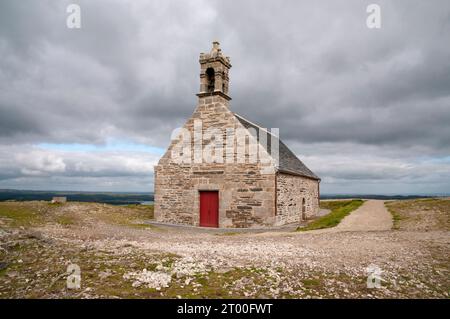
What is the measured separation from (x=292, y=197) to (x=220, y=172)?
545 cm

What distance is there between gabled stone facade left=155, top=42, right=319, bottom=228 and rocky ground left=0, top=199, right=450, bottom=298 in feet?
17.2

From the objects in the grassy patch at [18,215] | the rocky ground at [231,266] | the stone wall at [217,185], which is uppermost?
the stone wall at [217,185]

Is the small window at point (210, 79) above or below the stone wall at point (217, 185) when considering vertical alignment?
above

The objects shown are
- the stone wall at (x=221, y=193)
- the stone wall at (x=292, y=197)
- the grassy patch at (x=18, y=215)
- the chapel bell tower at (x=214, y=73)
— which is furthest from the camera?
the chapel bell tower at (x=214, y=73)

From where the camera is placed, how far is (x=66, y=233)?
41.8 feet

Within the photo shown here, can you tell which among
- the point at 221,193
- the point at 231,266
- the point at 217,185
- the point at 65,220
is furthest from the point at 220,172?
the point at 231,266

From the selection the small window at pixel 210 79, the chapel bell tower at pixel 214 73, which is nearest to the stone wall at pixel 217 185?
the chapel bell tower at pixel 214 73

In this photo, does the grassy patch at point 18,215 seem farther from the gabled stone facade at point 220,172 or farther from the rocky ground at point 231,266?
the gabled stone facade at point 220,172

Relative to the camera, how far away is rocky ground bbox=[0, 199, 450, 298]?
6262 mm

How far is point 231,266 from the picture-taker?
7785 mm

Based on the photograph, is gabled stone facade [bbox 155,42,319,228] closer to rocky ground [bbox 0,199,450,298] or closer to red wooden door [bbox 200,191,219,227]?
red wooden door [bbox 200,191,219,227]

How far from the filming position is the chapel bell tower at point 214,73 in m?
19.5

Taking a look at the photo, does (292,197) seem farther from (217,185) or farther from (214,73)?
(214,73)
